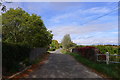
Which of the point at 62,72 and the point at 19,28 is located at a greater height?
the point at 19,28

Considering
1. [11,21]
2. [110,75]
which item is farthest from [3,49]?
[11,21]

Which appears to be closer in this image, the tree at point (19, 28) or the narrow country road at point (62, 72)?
the narrow country road at point (62, 72)

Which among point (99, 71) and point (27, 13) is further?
point (27, 13)

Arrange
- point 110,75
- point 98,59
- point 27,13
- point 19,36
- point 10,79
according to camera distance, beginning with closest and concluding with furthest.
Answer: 1. point 10,79
2. point 110,75
3. point 98,59
4. point 19,36
5. point 27,13

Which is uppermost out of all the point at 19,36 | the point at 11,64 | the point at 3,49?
the point at 19,36

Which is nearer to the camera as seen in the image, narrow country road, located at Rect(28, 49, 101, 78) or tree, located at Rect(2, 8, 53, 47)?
narrow country road, located at Rect(28, 49, 101, 78)

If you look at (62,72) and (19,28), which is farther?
(19,28)

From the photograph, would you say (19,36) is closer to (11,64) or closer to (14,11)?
(14,11)

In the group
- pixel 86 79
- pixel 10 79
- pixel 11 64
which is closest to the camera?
pixel 10 79

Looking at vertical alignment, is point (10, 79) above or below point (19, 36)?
below

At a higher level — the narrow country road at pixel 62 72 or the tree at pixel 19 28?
the tree at pixel 19 28

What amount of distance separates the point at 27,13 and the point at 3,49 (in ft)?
38.3

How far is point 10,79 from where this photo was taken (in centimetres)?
580

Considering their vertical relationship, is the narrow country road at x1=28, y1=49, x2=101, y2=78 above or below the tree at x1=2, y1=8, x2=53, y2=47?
below
